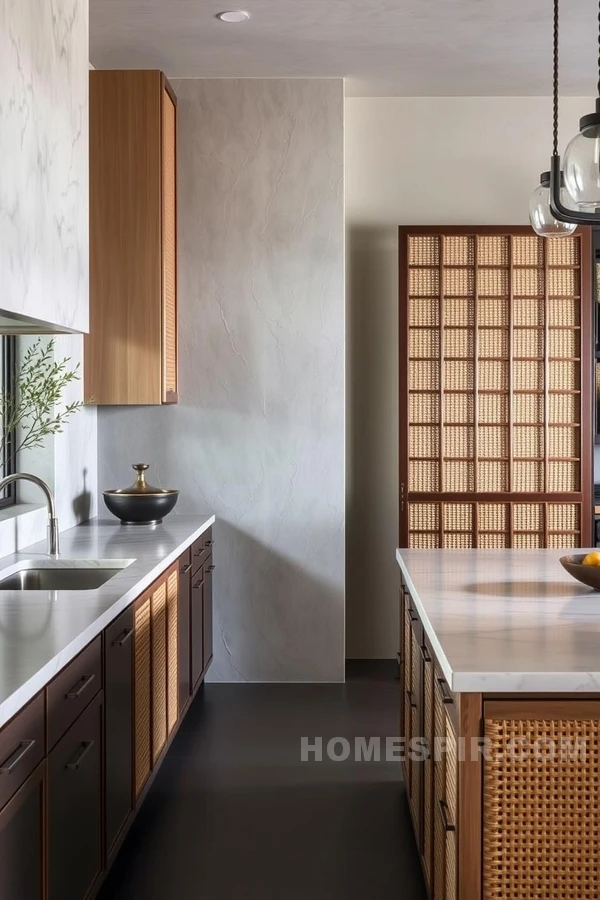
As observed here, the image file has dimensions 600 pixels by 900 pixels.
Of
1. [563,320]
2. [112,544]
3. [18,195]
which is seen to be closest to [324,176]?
[563,320]

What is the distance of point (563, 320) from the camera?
5090mm

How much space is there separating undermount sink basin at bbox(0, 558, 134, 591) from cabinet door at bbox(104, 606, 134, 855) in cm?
43

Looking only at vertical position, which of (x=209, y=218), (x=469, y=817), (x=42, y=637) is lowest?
(x=469, y=817)

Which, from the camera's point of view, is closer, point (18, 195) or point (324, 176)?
point (18, 195)

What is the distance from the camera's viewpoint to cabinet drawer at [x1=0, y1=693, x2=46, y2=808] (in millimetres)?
1754

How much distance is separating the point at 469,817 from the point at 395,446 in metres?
3.54

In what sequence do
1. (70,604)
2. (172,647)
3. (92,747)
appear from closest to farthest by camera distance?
(92,747) < (70,604) < (172,647)

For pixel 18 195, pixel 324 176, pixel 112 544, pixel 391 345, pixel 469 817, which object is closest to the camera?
pixel 469 817

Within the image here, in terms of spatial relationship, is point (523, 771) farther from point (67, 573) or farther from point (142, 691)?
point (67, 573)

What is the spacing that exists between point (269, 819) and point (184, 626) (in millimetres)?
993

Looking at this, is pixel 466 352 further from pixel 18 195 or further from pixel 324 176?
pixel 18 195

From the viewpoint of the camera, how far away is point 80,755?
7.71 feet

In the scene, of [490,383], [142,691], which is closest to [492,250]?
[490,383]

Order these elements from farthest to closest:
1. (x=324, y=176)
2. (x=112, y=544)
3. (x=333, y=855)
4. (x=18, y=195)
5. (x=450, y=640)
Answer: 1. (x=324, y=176)
2. (x=112, y=544)
3. (x=333, y=855)
4. (x=18, y=195)
5. (x=450, y=640)
